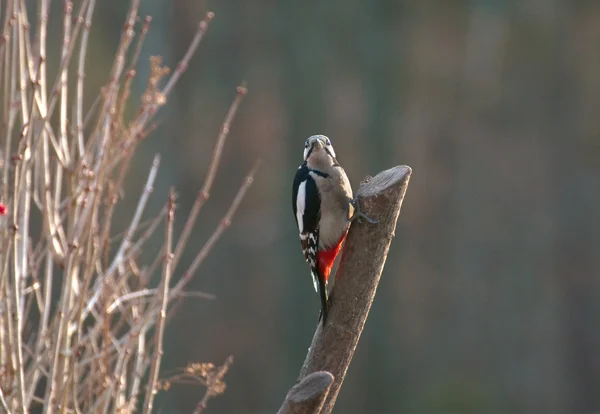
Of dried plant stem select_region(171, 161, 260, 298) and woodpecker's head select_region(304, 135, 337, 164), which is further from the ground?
woodpecker's head select_region(304, 135, 337, 164)

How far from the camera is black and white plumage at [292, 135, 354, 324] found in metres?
3.12

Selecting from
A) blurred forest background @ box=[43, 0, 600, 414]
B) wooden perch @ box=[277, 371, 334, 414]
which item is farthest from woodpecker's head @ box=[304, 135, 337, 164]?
blurred forest background @ box=[43, 0, 600, 414]

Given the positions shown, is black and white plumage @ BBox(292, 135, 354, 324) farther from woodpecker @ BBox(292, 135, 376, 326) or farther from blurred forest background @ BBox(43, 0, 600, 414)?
blurred forest background @ BBox(43, 0, 600, 414)

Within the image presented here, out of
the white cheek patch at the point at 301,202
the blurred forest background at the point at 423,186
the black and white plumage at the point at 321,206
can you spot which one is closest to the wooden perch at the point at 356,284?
the black and white plumage at the point at 321,206

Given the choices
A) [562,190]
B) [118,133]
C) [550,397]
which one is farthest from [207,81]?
[118,133]

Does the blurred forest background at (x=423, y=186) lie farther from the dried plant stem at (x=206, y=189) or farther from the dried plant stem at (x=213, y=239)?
the dried plant stem at (x=206, y=189)

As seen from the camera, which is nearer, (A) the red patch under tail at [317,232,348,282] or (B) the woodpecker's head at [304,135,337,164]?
(A) the red patch under tail at [317,232,348,282]

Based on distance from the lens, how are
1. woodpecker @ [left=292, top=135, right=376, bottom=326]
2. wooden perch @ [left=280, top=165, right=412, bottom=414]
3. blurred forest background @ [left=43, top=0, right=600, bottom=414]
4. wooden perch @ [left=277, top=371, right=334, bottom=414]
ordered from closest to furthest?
wooden perch @ [left=277, top=371, right=334, bottom=414]
wooden perch @ [left=280, top=165, right=412, bottom=414]
woodpecker @ [left=292, top=135, right=376, bottom=326]
blurred forest background @ [left=43, top=0, right=600, bottom=414]

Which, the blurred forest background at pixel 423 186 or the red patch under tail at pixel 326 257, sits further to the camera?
the blurred forest background at pixel 423 186

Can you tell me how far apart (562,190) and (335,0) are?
3530 mm

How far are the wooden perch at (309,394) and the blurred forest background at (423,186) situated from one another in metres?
8.62

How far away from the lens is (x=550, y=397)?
36.9 ft

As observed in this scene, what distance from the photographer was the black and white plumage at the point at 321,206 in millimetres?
3117

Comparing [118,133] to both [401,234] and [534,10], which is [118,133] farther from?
[534,10]
